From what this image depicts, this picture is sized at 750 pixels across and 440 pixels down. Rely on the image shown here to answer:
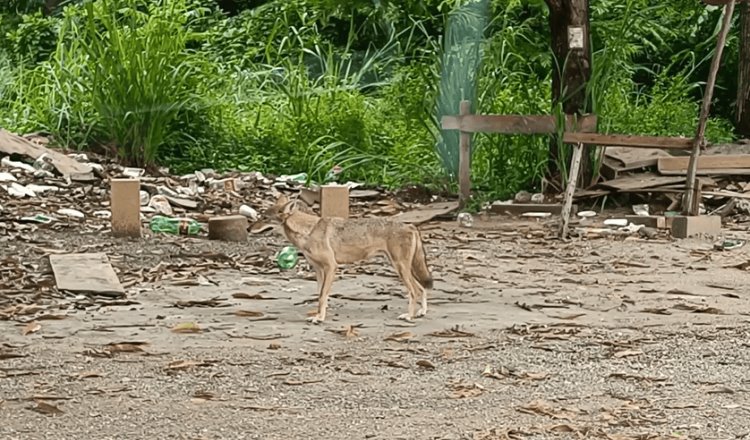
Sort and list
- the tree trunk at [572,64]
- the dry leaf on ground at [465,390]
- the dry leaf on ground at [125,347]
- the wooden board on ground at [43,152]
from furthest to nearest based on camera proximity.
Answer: the tree trunk at [572,64] → the wooden board on ground at [43,152] → the dry leaf on ground at [125,347] → the dry leaf on ground at [465,390]

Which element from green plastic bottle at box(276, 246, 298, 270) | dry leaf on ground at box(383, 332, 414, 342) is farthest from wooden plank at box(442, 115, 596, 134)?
dry leaf on ground at box(383, 332, 414, 342)

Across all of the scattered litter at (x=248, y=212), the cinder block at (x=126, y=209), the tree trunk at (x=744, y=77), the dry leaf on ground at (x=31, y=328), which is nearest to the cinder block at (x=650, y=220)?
the scattered litter at (x=248, y=212)

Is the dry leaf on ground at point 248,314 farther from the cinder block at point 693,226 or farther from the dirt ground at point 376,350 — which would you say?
the cinder block at point 693,226

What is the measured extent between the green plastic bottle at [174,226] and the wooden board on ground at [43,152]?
8.31 feet

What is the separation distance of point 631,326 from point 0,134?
27.7ft

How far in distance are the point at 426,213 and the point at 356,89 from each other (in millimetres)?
5096

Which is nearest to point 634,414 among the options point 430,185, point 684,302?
point 684,302

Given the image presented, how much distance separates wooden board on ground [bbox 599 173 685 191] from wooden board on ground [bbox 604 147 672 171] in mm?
173

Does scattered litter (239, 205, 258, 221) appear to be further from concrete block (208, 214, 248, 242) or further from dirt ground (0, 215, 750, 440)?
dirt ground (0, 215, 750, 440)

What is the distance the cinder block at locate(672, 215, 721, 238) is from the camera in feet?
39.3

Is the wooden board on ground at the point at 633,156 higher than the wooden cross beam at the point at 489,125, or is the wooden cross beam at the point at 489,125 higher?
the wooden cross beam at the point at 489,125

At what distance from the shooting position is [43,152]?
1422cm

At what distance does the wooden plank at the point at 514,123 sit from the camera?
1335 centimetres

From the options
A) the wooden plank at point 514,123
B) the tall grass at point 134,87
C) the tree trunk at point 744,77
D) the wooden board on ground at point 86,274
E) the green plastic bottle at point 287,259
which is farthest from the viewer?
the tree trunk at point 744,77
